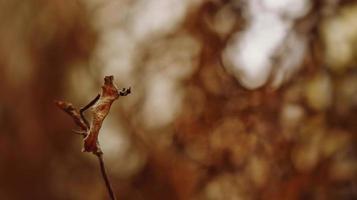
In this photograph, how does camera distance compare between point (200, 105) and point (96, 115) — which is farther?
point (200, 105)

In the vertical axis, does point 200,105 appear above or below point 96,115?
above

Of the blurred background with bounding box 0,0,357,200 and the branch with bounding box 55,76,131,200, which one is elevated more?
the blurred background with bounding box 0,0,357,200

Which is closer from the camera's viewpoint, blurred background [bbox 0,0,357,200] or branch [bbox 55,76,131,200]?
branch [bbox 55,76,131,200]

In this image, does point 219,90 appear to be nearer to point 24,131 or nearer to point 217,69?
point 217,69

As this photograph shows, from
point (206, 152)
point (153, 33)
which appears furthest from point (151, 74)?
point (206, 152)

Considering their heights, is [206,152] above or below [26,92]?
below
